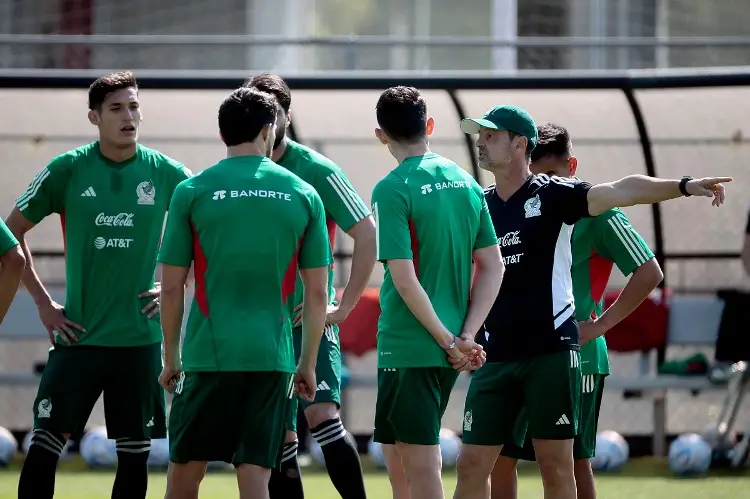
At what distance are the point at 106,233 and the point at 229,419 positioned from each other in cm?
167

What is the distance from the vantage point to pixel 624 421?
11805 millimetres

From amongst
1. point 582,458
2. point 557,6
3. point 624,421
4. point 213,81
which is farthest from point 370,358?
point 557,6

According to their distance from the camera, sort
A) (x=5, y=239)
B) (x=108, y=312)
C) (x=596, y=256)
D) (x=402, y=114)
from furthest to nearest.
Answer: (x=596, y=256) < (x=108, y=312) < (x=402, y=114) < (x=5, y=239)

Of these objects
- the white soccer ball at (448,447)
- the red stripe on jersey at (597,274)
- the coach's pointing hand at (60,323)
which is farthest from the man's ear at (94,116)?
the white soccer ball at (448,447)

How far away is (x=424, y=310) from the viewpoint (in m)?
5.25

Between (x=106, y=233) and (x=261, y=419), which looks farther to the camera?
(x=106, y=233)

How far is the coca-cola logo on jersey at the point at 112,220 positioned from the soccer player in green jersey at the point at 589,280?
1.92 m

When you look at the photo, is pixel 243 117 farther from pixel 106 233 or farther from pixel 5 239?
pixel 106 233

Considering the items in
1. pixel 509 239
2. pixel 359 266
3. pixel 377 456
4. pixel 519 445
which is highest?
pixel 509 239

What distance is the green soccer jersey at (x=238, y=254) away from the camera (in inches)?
187

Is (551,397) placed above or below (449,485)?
above

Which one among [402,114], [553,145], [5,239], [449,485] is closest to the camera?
[5,239]

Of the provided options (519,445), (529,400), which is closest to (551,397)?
(529,400)

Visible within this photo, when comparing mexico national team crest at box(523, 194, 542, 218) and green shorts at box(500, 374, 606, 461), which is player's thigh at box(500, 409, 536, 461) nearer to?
green shorts at box(500, 374, 606, 461)
